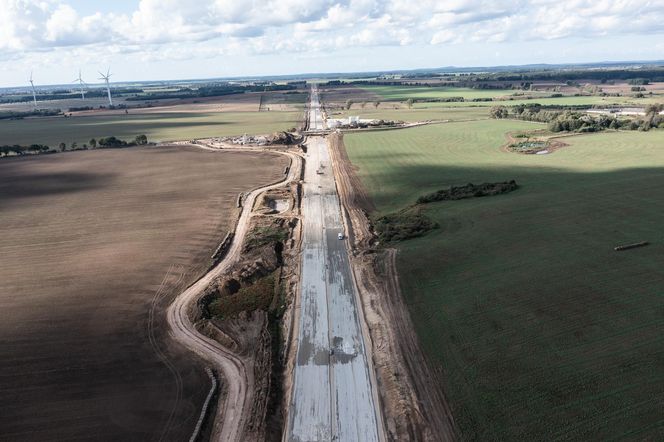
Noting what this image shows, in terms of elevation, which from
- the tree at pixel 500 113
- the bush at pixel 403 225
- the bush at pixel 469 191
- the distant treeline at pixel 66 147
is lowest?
the bush at pixel 403 225

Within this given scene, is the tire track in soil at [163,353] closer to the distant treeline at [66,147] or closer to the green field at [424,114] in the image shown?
the distant treeline at [66,147]

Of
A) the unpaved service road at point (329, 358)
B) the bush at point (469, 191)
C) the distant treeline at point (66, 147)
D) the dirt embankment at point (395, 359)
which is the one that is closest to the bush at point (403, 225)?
the dirt embankment at point (395, 359)

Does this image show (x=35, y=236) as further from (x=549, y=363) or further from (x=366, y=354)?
(x=549, y=363)

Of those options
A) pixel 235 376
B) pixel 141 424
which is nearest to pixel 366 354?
pixel 235 376

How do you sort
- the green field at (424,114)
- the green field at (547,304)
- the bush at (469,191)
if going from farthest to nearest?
the green field at (424,114) → the bush at (469,191) → the green field at (547,304)

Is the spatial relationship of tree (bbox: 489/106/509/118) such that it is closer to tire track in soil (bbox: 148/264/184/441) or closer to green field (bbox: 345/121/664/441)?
green field (bbox: 345/121/664/441)

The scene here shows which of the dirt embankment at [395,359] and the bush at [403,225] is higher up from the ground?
the bush at [403,225]
